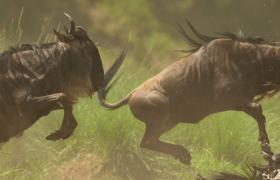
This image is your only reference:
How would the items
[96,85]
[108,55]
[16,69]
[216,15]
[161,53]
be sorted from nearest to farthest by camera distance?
1. [16,69]
2. [96,85]
3. [108,55]
4. [161,53]
5. [216,15]

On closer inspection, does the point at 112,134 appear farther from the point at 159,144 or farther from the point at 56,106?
the point at 56,106

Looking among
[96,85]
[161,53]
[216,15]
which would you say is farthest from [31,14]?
[96,85]

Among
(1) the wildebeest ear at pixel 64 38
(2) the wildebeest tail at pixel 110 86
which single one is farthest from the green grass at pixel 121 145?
(1) the wildebeest ear at pixel 64 38

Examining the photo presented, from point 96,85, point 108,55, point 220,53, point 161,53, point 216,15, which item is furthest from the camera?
point 216,15

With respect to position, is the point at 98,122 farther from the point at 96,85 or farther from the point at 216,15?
the point at 216,15

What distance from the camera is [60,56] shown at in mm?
2676

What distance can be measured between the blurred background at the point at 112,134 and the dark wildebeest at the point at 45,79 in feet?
1.48

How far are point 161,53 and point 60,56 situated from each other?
158cm

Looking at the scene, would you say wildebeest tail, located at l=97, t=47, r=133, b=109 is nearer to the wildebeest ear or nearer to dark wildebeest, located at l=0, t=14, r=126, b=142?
dark wildebeest, located at l=0, t=14, r=126, b=142

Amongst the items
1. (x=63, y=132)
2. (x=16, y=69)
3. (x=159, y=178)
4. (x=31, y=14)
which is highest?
(x=16, y=69)

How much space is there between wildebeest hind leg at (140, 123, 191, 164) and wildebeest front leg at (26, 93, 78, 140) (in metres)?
0.59

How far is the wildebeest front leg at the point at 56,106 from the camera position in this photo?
254cm

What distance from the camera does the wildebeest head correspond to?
2701 mm

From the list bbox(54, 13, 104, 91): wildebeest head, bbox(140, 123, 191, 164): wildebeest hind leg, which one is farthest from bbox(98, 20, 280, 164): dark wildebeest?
bbox(54, 13, 104, 91): wildebeest head
